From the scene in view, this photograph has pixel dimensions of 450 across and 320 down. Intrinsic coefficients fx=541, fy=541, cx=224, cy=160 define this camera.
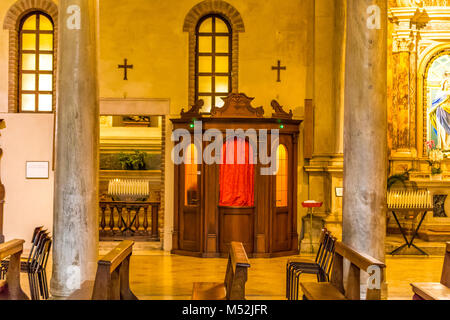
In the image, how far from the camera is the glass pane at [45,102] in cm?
1132

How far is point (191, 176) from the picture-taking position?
1066 centimetres

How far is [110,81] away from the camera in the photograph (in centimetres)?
1114

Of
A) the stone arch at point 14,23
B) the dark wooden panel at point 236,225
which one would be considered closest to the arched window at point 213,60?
the dark wooden panel at point 236,225

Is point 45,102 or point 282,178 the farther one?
point 45,102

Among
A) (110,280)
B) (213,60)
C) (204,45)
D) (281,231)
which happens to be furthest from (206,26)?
(110,280)

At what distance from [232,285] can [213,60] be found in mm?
7492

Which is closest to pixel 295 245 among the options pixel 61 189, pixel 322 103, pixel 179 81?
pixel 322 103

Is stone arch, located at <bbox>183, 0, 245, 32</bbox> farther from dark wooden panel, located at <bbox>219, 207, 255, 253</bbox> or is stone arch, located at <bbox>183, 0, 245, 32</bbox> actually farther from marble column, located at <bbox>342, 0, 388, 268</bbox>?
marble column, located at <bbox>342, 0, 388, 268</bbox>

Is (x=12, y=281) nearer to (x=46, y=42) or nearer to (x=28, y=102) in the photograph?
(x=28, y=102)

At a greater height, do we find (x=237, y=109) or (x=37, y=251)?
(x=237, y=109)

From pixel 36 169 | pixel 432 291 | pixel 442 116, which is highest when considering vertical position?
pixel 442 116

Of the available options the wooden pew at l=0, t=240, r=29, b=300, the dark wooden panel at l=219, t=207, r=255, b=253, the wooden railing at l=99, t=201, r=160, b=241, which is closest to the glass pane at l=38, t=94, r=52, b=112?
the wooden railing at l=99, t=201, r=160, b=241

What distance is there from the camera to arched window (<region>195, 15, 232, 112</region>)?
1138 cm
